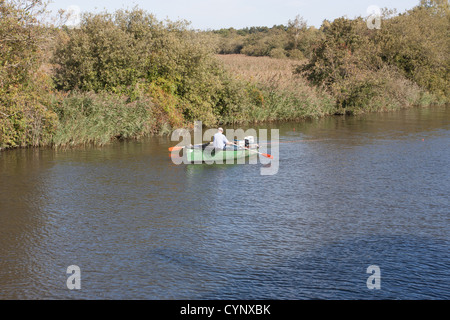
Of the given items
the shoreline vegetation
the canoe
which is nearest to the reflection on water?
the canoe

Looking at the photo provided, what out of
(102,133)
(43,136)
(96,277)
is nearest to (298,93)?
(102,133)

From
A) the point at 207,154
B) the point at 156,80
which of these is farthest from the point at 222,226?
the point at 156,80

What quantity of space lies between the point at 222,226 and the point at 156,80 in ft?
66.9

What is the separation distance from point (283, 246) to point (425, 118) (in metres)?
33.3

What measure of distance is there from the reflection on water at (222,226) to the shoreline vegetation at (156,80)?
9.29 ft

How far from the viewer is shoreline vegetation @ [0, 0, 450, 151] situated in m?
22.8

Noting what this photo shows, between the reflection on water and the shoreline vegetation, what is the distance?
2.83m

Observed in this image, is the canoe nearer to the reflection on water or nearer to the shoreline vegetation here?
the reflection on water

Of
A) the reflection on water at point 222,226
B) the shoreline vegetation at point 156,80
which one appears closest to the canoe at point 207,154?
the reflection on water at point 222,226

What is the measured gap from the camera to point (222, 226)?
1398cm

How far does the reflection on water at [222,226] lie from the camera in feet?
34.2

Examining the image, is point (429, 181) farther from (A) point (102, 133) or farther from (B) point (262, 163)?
(A) point (102, 133)

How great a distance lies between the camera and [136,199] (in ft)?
55.3

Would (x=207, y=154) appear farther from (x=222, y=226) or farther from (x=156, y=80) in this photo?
(x=156, y=80)
